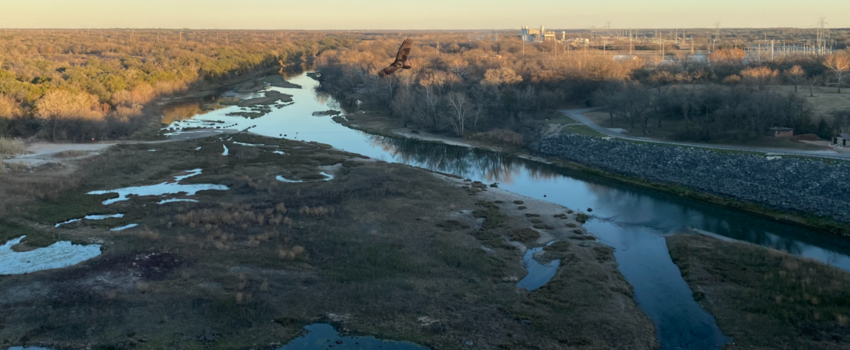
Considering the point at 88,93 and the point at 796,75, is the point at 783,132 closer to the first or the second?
the point at 796,75

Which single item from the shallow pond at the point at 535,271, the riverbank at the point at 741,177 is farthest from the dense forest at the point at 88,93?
the shallow pond at the point at 535,271

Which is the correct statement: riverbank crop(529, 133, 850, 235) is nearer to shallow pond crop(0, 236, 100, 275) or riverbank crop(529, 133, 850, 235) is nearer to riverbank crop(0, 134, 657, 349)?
riverbank crop(0, 134, 657, 349)

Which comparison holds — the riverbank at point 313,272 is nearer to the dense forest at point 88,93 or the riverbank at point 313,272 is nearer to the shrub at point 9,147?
the shrub at point 9,147

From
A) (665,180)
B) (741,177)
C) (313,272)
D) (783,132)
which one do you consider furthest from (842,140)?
(313,272)

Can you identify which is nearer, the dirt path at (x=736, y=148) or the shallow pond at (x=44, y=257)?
the shallow pond at (x=44, y=257)

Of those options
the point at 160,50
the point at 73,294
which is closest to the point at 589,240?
the point at 73,294

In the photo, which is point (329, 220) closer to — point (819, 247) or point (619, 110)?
point (819, 247)
